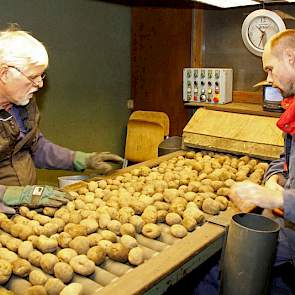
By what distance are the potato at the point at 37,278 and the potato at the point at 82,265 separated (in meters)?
0.08

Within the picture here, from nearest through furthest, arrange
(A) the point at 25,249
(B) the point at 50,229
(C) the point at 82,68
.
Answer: (A) the point at 25,249 → (B) the point at 50,229 → (C) the point at 82,68

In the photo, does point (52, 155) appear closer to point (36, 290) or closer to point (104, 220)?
point (104, 220)

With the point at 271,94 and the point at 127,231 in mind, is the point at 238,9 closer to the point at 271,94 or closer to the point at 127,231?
the point at 271,94

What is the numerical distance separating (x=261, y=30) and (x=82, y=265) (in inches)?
85.1

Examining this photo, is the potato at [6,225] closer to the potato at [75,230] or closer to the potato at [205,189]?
the potato at [75,230]

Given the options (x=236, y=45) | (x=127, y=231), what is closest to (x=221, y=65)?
(x=236, y=45)

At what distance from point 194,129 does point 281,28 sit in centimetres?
89

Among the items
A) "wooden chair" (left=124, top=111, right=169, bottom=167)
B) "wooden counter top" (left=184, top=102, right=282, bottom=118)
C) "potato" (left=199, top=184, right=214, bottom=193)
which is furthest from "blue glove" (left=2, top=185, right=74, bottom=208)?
"wooden chair" (left=124, top=111, right=169, bottom=167)

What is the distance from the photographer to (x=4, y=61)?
5.31ft

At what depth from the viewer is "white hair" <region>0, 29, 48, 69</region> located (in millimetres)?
1621

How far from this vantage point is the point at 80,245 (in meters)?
1.21

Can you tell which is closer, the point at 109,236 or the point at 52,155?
the point at 109,236

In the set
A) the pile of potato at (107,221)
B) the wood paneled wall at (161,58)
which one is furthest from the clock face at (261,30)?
the pile of potato at (107,221)

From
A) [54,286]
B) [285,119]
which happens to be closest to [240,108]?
[285,119]
